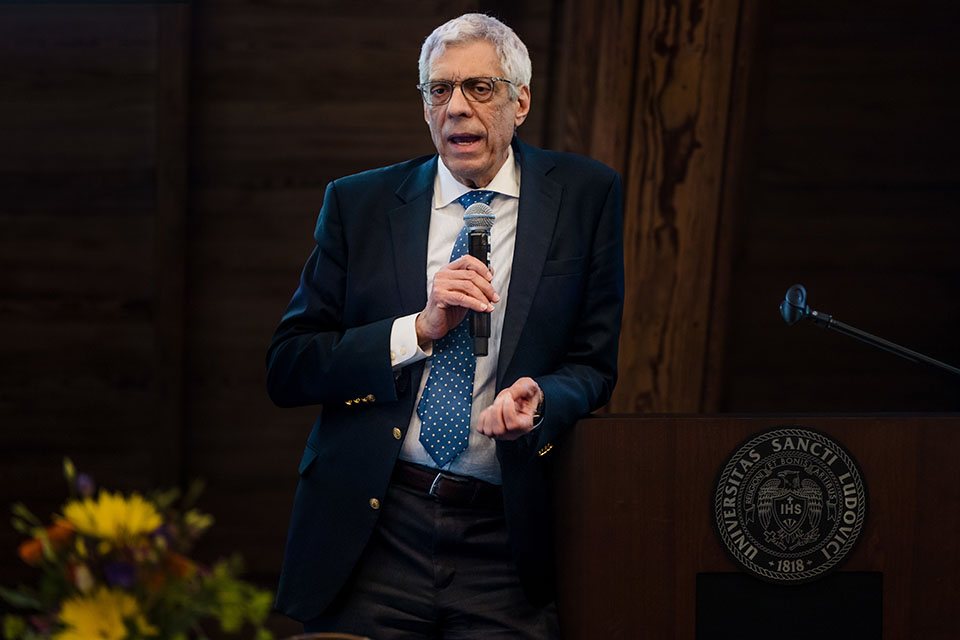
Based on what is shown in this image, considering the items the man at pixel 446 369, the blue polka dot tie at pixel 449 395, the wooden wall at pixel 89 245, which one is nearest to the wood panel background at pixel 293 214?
the wooden wall at pixel 89 245

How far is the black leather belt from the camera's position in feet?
5.99

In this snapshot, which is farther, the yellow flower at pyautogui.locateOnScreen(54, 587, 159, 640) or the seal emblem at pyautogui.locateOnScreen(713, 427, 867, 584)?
the seal emblem at pyautogui.locateOnScreen(713, 427, 867, 584)

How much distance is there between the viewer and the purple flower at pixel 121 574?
2.97ft

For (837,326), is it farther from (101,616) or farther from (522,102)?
(101,616)

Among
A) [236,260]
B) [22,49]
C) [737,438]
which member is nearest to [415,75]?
A: [236,260]

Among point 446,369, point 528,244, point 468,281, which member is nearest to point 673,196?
point 528,244

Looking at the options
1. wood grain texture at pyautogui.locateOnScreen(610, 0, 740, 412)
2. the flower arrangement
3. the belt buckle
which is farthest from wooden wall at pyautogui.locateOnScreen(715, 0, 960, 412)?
the flower arrangement

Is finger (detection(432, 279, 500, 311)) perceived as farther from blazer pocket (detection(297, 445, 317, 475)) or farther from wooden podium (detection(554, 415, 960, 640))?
blazer pocket (detection(297, 445, 317, 475))

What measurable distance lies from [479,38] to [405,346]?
54 cm

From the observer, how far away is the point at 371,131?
3.72 m

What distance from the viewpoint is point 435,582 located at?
5.98ft

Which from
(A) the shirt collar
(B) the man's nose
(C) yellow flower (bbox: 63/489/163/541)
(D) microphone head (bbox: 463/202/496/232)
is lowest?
(C) yellow flower (bbox: 63/489/163/541)

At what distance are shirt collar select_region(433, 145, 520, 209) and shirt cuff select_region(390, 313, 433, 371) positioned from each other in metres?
0.25

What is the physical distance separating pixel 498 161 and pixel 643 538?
27.7 inches
